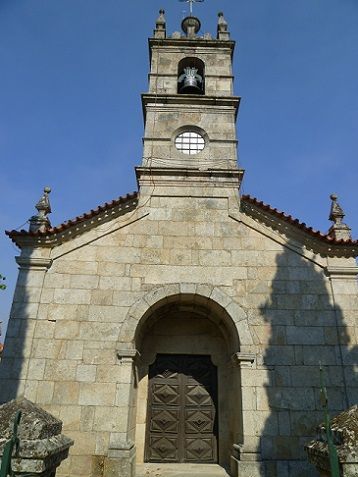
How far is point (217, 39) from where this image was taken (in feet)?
45.9

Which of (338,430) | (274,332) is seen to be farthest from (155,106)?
(338,430)

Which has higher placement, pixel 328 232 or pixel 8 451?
pixel 328 232

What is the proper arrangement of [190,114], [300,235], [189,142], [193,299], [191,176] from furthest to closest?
[190,114], [189,142], [191,176], [300,235], [193,299]

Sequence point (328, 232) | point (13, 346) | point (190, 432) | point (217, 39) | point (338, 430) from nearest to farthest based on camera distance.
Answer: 1. point (338, 430)
2. point (13, 346)
3. point (190, 432)
4. point (328, 232)
5. point (217, 39)

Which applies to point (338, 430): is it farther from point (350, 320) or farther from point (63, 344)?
point (63, 344)

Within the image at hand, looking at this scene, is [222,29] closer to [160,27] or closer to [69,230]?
[160,27]

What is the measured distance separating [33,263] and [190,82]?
8135 mm

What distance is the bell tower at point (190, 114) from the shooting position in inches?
425

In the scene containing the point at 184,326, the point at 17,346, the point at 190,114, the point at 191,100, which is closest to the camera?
the point at 17,346

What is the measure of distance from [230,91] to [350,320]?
8.39 meters

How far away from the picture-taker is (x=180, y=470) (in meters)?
8.52

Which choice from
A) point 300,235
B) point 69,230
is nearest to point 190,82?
point 300,235

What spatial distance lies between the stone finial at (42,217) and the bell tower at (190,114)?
2.73 metres

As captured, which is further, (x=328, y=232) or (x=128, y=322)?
(x=328, y=232)
